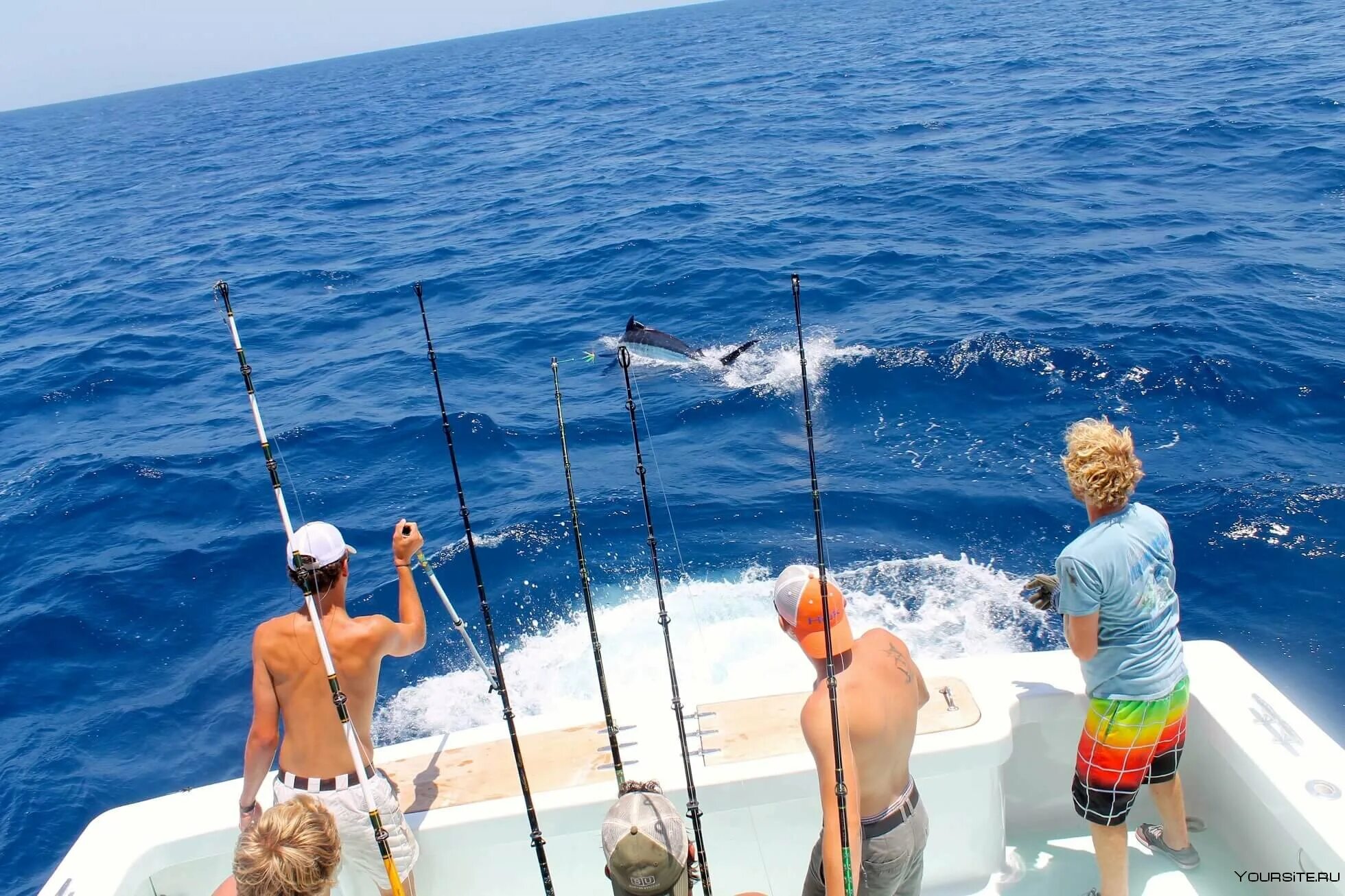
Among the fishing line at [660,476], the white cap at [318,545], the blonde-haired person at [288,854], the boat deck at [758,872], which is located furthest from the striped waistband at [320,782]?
the fishing line at [660,476]

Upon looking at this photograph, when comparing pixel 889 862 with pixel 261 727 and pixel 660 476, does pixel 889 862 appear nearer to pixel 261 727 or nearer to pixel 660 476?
pixel 261 727

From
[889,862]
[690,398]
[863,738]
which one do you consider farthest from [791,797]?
[690,398]

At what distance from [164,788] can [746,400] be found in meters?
6.91

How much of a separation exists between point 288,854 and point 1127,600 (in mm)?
2590

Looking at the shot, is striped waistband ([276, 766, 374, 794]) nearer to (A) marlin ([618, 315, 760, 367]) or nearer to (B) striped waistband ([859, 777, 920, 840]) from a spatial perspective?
(B) striped waistband ([859, 777, 920, 840])

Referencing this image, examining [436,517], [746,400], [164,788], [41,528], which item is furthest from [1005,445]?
[41,528]

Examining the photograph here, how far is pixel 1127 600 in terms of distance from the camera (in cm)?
309

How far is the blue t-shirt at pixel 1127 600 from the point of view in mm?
3043

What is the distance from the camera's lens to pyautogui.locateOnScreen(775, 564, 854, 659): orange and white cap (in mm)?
2707

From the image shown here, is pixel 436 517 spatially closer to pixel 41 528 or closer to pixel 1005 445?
pixel 41 528

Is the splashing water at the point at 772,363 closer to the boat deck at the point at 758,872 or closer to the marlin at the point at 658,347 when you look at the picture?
the marlin at the point at 658,347

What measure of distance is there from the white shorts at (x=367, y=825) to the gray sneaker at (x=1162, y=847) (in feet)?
9.81

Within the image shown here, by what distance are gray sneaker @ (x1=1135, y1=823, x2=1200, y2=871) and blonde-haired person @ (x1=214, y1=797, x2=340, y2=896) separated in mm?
3285

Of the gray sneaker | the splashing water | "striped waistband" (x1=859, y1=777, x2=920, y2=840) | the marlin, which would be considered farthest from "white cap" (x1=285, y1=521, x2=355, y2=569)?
the marlin
